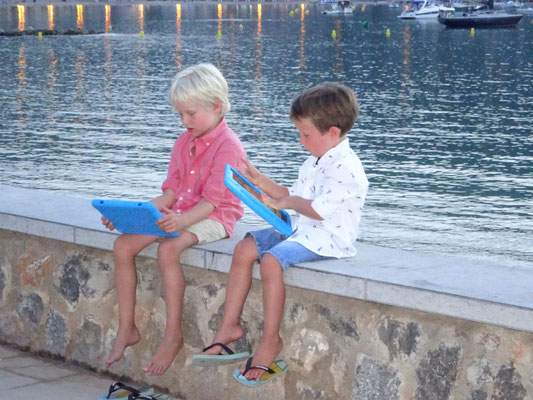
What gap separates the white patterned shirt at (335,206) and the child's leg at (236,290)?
17 centimetres

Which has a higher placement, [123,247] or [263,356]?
[123,247]

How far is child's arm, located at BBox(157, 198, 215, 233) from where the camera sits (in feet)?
11.9

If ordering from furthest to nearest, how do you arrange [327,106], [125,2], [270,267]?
[125,2] → [327,106] → [270,267]

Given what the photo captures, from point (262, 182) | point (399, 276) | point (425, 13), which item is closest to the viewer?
point (399, 276)

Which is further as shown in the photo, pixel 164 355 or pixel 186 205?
pixel 186 205

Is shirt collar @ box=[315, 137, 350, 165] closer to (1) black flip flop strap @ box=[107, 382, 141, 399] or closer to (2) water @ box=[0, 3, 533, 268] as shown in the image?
(1) black flip flop strap @ box=[107, 382, 141, 399]

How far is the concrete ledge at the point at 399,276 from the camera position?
295 cm

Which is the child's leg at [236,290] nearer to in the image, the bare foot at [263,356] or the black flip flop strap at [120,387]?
the bare foot at [263,356]

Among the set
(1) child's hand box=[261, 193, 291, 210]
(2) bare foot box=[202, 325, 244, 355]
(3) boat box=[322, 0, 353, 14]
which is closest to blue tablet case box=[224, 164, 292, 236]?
(1) child's hand box=[261, 193, 291, 210]

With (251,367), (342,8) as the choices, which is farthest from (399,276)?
(342,8)

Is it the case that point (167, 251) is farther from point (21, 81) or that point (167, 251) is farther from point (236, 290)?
point (21, 81)

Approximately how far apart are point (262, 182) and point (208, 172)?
1.11 feet

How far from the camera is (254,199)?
3404mm

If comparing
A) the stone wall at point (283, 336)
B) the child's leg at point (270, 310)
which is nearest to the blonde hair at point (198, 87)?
the stone wall at point (283, 336)
